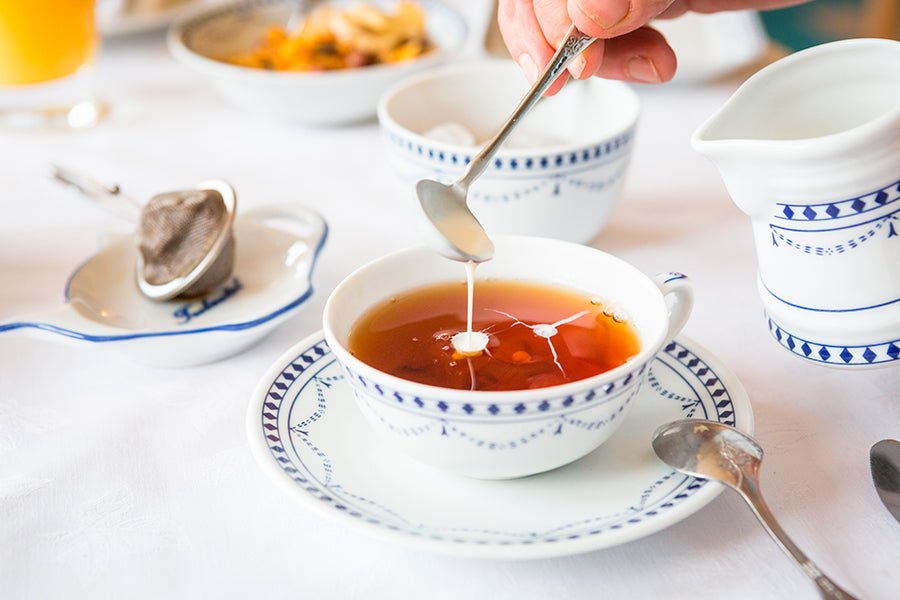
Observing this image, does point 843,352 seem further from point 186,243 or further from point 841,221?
point 186,243

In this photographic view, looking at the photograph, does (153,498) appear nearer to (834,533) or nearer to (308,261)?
(308,261)

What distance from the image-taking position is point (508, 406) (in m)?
0.63

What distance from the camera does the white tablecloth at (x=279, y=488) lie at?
0.67 meters

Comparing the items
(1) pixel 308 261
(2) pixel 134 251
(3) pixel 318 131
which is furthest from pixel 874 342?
(3) pixel 318 131

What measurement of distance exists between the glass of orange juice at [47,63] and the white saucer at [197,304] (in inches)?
24.5

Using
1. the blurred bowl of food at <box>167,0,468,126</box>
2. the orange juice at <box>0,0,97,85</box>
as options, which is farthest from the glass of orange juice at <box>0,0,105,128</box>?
the blurred bowl of food at <box>167,0,468,126</box>

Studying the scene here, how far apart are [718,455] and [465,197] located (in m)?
0.34

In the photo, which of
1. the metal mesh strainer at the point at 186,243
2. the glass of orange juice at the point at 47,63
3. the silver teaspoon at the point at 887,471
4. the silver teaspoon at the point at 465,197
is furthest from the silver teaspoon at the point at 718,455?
the glass of orange juice at the point at 47,63

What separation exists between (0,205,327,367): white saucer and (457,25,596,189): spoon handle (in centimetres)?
24

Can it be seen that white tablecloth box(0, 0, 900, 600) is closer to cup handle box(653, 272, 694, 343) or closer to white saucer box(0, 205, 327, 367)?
white saucer box(0, 205, 327, 367)

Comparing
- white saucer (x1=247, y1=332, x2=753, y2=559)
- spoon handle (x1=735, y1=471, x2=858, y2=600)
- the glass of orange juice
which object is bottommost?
the glass of orange juice

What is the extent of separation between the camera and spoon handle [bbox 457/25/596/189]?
2.83 feet

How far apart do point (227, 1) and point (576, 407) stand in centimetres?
150

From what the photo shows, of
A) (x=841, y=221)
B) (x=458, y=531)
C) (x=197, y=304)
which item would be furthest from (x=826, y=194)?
(x=197, y=304)
